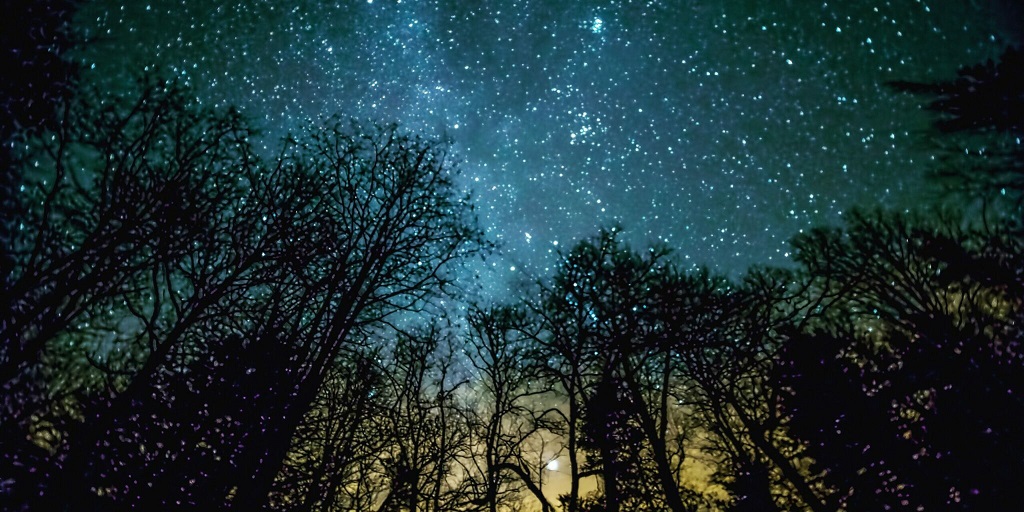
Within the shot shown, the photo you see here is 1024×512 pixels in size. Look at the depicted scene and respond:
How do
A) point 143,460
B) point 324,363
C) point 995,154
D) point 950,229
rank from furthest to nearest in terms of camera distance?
point 950,229, point 143,460, point 324,363, point 995,154

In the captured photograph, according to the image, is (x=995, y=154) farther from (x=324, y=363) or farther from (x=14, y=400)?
(x=14, y=400)

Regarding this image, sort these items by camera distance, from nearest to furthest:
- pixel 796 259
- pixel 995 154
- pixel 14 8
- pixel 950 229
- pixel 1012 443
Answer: pixel 995 154 < pixel 14 8 < pixel 1012 443 < pixel 950 229 < pixel 796 259

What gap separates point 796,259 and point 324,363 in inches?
548

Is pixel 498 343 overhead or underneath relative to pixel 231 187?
overhead

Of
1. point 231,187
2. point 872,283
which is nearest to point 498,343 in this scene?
point 231,187

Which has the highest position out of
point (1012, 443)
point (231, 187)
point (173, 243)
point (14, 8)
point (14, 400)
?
point (14, 8)

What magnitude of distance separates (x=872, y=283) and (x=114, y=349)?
19420 millimetres

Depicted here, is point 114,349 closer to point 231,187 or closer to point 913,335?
point 231,187

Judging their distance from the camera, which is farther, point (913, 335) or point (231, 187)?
point (913, 335)

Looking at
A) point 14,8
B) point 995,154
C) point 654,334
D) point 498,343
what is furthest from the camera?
point 498,343

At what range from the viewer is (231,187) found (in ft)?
24.1

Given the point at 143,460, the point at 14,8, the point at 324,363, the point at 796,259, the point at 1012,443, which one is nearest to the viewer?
the point at 14,8

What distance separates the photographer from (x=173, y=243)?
6.99 m

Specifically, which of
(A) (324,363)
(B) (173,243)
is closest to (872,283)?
(A) (324,363)
